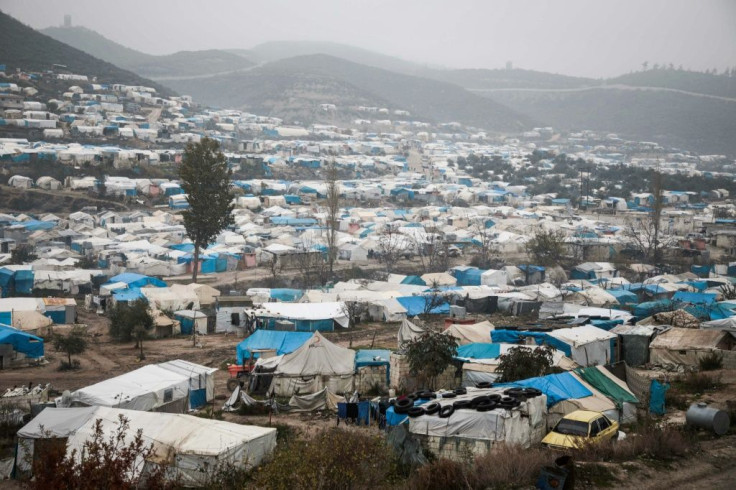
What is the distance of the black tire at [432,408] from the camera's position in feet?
27.0

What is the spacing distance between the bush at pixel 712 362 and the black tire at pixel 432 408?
636cm

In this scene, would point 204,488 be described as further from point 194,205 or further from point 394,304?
point 194,205

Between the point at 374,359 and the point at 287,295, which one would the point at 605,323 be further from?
the point at 287,295

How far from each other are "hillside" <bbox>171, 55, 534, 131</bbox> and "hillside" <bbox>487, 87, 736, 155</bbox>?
18.0 metres

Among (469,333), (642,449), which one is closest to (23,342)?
(469,333)

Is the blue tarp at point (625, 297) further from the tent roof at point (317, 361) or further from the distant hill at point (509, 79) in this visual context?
the distant hill at point (509, 79)

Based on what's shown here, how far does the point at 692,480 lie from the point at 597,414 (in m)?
1.77

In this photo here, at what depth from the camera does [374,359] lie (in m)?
11.9

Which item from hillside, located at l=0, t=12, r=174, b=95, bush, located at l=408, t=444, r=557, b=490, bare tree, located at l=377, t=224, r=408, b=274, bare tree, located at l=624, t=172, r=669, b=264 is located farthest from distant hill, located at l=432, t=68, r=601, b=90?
bush, located at l=408, t=444, r=557, b=490

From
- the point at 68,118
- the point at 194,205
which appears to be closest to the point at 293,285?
the point at 194,205

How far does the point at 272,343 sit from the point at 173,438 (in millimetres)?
5849

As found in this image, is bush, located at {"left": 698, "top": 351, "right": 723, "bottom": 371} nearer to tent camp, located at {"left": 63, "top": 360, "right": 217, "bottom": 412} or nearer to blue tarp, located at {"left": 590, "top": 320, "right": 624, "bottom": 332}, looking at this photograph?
blue tarp, located at {"left": 590, "top": 320, "right": 624, "bottom": 332}

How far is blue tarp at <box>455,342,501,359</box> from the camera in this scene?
11.9 meters

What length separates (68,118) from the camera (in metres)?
52.5
